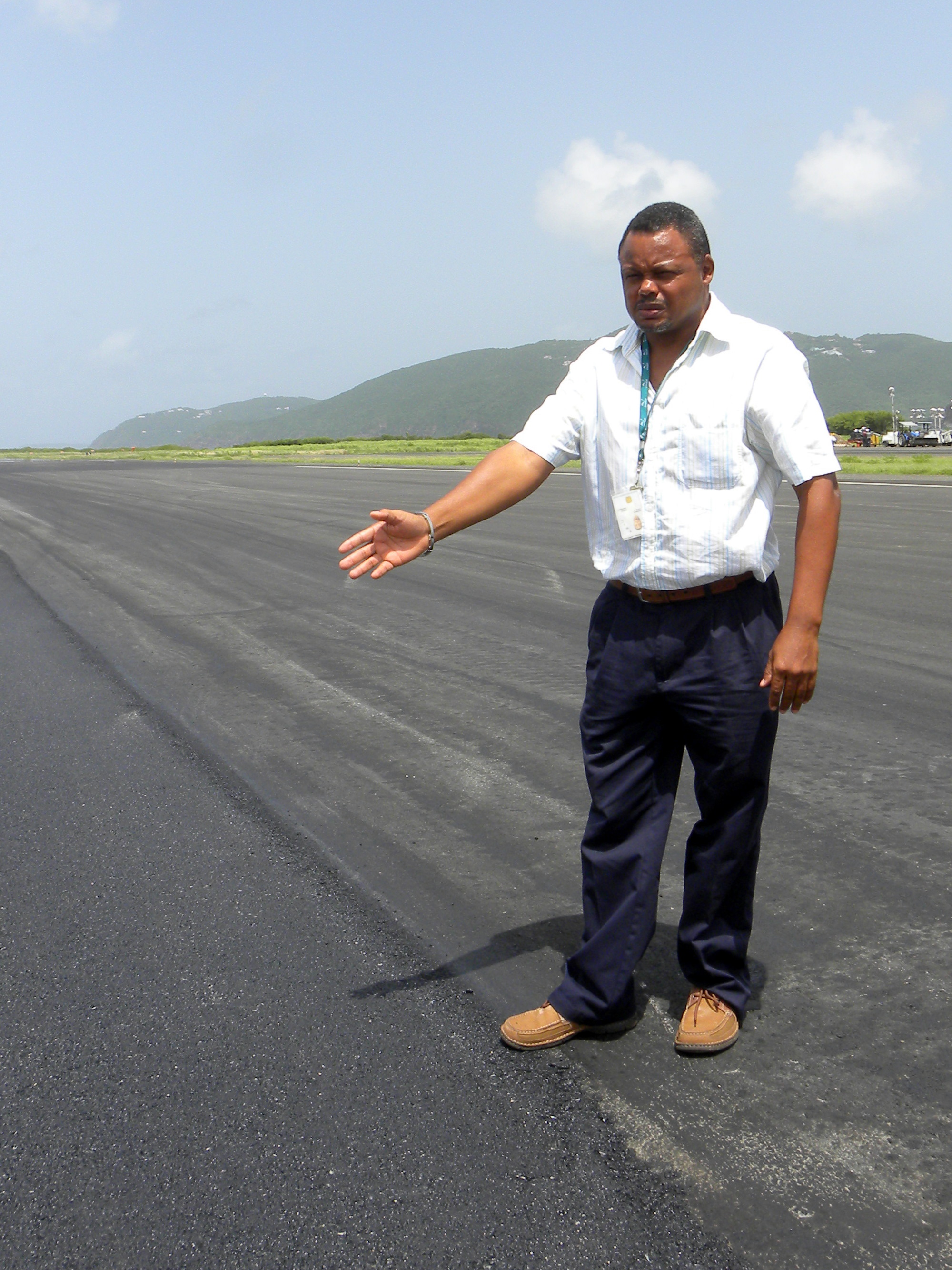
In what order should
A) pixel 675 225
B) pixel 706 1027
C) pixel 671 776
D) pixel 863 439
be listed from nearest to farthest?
pixel 675 225 < pixel 706 1027 < pixel 671 776 < pixel 863 439

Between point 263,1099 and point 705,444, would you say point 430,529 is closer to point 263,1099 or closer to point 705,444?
point 705,444

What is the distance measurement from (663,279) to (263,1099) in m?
2.16

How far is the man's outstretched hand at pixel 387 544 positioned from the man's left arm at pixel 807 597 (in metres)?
0.93

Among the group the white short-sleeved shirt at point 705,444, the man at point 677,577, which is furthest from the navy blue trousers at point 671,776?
the white short-sleeved shirt at point 705,444

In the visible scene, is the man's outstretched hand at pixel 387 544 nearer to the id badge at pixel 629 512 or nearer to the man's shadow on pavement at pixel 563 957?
the id badge at pixel 629 512

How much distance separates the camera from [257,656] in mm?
8281

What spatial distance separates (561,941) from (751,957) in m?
0.57

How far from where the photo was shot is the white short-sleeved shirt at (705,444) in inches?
108

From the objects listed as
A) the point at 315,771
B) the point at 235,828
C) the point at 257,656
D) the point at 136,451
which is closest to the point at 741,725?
the point at 235,828

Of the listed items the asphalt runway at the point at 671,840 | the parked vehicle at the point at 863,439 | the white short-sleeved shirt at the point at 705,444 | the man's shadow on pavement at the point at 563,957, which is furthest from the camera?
the parked vehicle at the point at 863,439

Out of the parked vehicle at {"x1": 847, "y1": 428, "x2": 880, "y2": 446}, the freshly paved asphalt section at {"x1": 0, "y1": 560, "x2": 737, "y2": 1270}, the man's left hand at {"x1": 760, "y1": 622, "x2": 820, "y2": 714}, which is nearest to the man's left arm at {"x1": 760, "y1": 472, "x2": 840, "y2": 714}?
the man's left hand at {"x1": 760, "y1": 622, "x2": 820, "y2": 714}

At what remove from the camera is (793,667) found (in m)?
2.81

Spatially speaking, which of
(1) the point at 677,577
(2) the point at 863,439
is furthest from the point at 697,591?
(2) the point at 863,439

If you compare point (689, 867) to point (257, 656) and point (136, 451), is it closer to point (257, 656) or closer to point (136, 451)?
point (257, 656)
